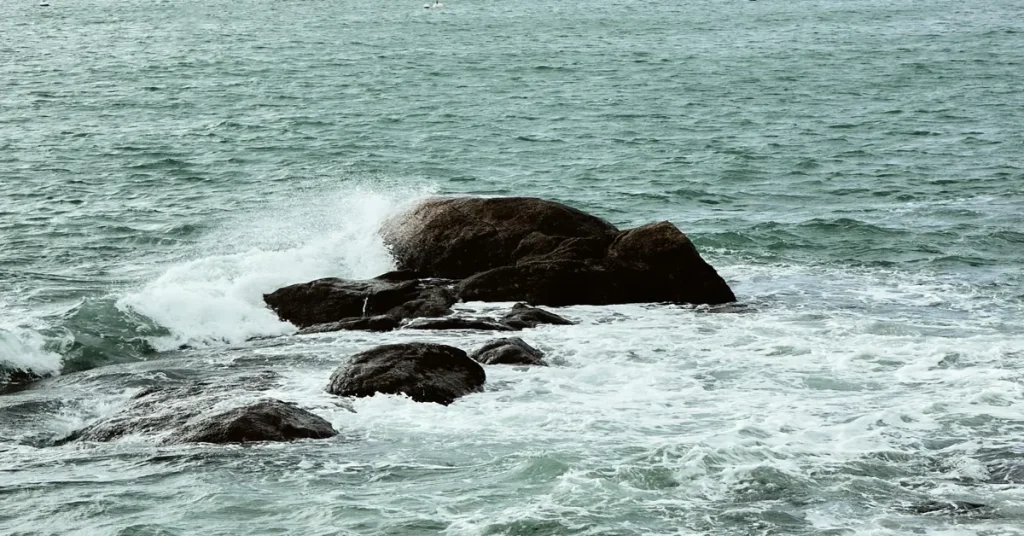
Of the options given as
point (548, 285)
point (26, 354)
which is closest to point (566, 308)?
point (548, 285)

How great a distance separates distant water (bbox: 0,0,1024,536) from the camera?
910 cm

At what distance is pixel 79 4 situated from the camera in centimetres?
7700

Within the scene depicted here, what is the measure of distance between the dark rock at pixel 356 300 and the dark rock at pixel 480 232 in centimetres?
69

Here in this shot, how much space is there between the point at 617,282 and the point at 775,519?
7197mm

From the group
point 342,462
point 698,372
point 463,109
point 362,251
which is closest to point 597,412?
point 698,372

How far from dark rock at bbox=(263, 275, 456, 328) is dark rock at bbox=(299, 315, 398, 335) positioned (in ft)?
0.70

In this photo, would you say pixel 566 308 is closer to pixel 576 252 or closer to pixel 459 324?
pixel 576 252

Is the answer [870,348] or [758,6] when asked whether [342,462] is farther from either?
[758,6]

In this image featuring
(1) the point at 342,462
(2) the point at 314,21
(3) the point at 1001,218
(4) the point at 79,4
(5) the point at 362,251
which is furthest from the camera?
(4) the point at 79,4

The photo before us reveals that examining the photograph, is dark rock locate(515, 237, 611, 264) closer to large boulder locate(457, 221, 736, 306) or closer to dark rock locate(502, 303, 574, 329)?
large boulder locate(457, 221, 736, 306)

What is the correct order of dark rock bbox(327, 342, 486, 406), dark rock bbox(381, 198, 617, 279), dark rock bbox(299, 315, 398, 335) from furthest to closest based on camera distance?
1. dark rock bbox(381, 198, 617, 279)
2. dark rock bbox(299, 315, 398, 335)
3. dark rock bbox(327, 342, 486, 406)

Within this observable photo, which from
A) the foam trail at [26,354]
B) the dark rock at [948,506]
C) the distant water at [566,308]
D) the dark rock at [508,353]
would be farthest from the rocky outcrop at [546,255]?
the dark rock at [948,506]

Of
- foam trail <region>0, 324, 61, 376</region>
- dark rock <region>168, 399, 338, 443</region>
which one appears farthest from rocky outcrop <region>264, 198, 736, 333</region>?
dark rock <region>168, 399, 338, 443</region>

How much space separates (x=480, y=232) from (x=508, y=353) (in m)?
4.07
